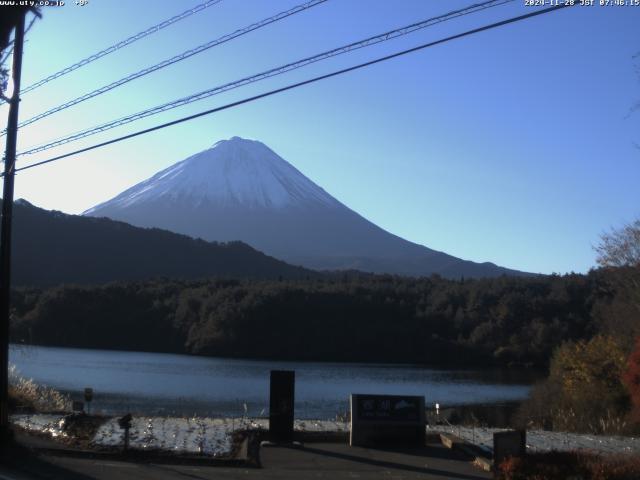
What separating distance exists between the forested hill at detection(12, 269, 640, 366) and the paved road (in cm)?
4808

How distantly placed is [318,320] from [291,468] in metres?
55.3

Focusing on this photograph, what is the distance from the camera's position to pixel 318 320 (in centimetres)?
6912

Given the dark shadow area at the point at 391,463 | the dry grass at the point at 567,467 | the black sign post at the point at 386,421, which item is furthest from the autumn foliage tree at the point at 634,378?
the dry grass at the point at 567,467

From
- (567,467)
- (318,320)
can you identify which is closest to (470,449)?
(567,467)

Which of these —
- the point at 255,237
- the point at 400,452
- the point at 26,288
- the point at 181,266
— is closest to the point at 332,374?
the point at 400,452

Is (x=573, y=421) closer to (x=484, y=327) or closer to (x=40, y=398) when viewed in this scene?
(x=40, y=398)

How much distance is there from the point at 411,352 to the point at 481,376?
14.4 m

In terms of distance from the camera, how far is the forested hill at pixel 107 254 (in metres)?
86.5

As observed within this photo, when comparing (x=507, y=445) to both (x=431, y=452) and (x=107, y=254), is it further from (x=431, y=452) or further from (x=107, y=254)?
(x=107, y=254)

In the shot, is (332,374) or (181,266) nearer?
(332,374)

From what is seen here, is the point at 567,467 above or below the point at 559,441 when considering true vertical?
above

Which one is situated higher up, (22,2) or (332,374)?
(22,2)

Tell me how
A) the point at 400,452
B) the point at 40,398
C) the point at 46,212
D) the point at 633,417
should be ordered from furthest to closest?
the point at 46,212
the point at 633,417
the point at 40,398
the point at 400,452

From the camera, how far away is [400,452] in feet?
51.1
